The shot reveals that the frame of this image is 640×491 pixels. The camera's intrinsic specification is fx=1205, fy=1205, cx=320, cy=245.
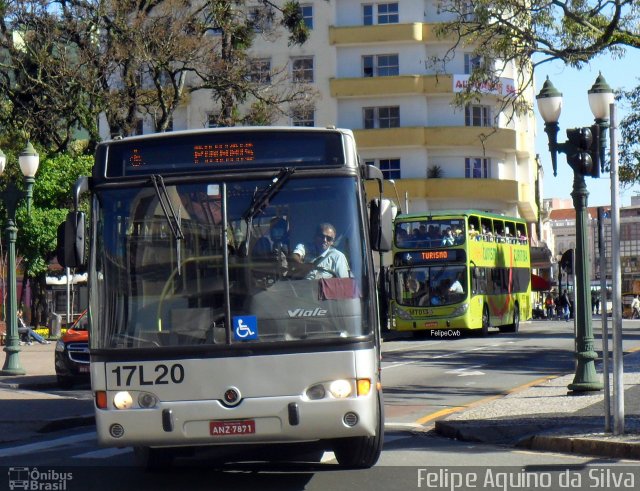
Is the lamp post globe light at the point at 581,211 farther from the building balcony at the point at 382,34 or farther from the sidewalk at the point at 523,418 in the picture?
the building balcony at the point at 382,34

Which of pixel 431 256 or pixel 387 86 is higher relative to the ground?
pixel 387 86

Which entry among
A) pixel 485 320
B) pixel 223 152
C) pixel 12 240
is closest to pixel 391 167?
pixel 485 320

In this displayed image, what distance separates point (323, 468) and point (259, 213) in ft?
8.49

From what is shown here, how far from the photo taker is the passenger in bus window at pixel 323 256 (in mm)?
9648

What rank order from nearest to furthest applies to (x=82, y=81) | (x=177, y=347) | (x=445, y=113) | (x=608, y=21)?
(x=177, y=347) → (x=608, y=21) → (x=82, y=81) → (x=445, y=113)

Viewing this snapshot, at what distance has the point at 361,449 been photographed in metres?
10.5

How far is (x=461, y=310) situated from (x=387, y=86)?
973 inches

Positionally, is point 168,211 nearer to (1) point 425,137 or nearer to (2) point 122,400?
(2) point 122,400

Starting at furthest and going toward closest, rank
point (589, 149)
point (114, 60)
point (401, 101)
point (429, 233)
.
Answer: point (401, 101)
point (429, 233)
point (114, 60)
point (589, 149)

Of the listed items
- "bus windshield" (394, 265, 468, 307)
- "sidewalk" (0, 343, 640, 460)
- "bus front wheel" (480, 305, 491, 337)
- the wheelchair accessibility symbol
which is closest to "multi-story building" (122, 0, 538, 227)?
"bus front wheel" (480, 305, 491, 337)

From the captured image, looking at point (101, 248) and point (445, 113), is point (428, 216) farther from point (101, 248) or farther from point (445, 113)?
point (101, 248)

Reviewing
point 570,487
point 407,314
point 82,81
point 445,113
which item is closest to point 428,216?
point 407,314

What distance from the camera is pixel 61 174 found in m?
48.4

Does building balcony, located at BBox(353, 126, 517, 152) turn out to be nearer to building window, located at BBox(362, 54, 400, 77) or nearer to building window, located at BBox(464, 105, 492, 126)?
building window, located at BBox(464, 105, 492, 126)
